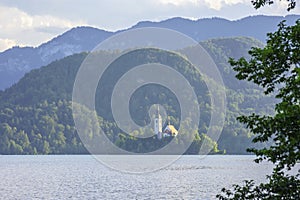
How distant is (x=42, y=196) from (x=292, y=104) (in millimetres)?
44211

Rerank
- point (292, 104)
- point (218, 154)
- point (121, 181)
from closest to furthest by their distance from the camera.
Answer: point (292, 104) < point (121, 181) < point (218, 154)

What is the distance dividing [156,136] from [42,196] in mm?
144250

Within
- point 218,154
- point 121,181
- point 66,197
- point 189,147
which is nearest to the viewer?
point 66,197

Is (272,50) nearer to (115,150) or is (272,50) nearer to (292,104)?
(292,104)

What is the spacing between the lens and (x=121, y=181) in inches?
2825

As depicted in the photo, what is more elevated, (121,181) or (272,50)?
(272,50)

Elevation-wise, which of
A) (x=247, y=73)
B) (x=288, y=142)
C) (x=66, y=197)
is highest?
(x=247, y=73)

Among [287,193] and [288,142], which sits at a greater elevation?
[288,142]

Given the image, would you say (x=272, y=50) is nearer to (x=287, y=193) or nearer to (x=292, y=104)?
(x=292, y=104)

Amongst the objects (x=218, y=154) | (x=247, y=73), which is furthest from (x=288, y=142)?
(x=218, y=154)

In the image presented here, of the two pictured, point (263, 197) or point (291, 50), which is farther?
point (263, 197)

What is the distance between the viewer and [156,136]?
198125mm

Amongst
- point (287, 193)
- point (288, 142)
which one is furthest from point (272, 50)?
point (287, 193)

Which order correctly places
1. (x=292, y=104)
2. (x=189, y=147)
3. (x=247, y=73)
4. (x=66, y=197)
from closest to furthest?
(x=292, y=104), (x=247, y=73), (x=66, y=197), (x=189, y=147)
